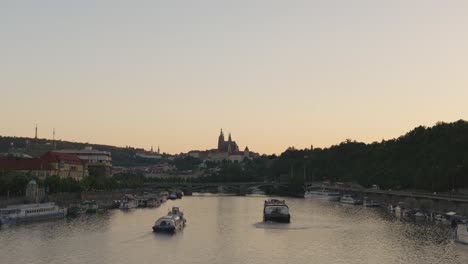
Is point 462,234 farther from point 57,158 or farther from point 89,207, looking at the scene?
point 57,158

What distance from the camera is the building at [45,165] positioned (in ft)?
482

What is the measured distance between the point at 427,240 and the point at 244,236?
21.9m

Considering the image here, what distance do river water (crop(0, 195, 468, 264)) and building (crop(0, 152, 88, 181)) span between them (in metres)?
50.0

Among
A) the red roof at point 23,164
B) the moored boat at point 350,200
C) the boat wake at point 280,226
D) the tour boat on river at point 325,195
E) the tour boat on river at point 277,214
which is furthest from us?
the tour boat on river at point 325,195

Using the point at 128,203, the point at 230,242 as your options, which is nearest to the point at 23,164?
the point at 128,203

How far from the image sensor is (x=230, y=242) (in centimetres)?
7500

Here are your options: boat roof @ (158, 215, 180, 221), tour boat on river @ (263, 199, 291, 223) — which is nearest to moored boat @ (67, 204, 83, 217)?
boat roof @ (158, 215, 180, 221)

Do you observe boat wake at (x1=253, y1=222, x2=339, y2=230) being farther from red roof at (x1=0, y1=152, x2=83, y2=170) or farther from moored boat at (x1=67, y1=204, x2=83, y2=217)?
red roof at (x1=0, y1=152, x2=83, y2=170)

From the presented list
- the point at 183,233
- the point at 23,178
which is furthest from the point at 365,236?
the point at 23,178

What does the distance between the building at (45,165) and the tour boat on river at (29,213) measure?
118 feet

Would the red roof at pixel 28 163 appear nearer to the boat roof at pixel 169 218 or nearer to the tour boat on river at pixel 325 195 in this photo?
the boat roof at pixel 169 218

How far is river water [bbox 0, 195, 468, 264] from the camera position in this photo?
206 ft

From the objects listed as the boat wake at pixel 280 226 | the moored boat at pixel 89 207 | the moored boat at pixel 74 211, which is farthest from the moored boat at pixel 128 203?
the boat wake at pixel 280 226

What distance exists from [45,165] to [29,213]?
61.7 metres
